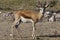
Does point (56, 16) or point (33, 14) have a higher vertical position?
point (33, 14)

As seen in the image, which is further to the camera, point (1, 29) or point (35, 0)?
point (35, 0)

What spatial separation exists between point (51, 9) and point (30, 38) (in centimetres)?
713

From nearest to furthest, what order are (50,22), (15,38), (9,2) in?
1. (15,38)
2. (50,22)
3. (9,2)

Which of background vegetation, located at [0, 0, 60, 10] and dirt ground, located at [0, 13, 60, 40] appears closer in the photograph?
dirt ground, located at [0, 13, 60, 40]

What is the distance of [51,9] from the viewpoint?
17453 mm

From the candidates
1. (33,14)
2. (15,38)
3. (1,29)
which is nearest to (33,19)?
(33,14)

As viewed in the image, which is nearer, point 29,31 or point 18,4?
point 29,31

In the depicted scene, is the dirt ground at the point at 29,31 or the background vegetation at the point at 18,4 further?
the background vegetation at the point at 18,4

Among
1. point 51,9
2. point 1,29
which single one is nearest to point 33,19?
point 1,29

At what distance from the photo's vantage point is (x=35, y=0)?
19.4m

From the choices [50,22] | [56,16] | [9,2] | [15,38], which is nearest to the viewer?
[15,38]

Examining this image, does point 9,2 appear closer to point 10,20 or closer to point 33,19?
point 10,20

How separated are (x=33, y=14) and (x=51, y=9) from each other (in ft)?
21.3

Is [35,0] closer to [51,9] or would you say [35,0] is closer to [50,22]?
[51,9]
